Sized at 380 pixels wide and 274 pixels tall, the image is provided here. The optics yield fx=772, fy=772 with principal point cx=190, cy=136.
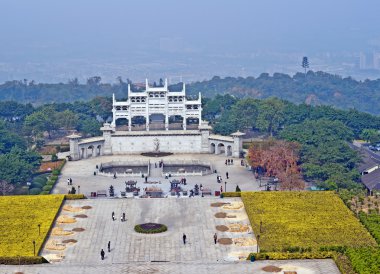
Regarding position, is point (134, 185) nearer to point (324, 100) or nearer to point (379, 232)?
point (379, 232)

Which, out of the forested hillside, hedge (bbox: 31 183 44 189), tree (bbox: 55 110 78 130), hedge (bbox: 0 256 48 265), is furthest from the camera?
the forested hillside

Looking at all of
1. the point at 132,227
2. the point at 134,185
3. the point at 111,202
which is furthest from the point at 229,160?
the point at 132,227

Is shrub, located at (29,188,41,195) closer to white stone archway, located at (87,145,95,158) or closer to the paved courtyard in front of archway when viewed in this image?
the paved courtyard in front of archway

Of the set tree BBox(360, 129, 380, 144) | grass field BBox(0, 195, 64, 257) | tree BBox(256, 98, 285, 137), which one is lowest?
grass field BBox(0, 195, 64, 257)

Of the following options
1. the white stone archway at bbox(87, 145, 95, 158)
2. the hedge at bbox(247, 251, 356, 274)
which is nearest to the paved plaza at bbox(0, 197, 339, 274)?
the hedge at bbox(247, 251, 356, 274)

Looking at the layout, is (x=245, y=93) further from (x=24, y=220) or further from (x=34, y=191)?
(x=24, y=220)

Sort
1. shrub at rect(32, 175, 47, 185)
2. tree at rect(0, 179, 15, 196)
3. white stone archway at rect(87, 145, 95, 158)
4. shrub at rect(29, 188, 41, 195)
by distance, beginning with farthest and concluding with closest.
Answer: white stone archway at rect(87, 145, 95, 158), shrub at rect(32, 175, 47, 185), tree at rect(0, 179, 15, 196), shrub at rect(29, 188, 41, 195)
